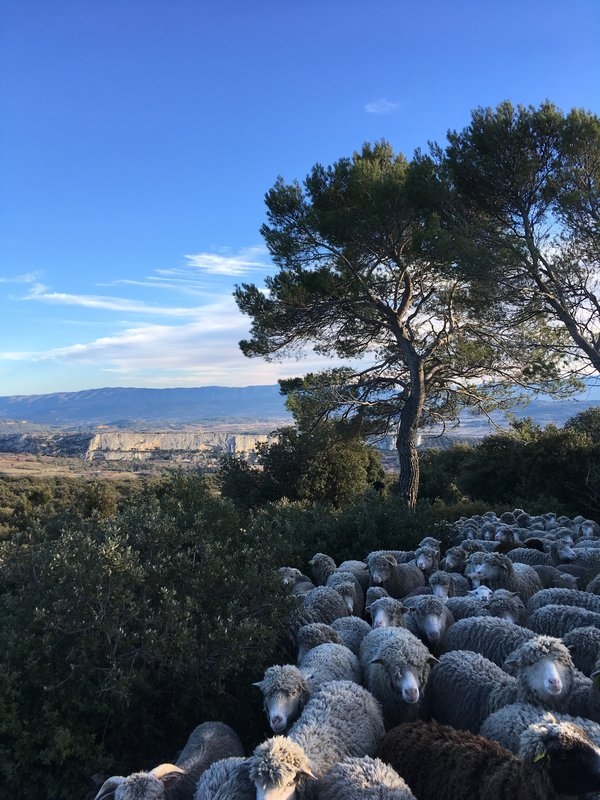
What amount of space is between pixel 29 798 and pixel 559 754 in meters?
3.53

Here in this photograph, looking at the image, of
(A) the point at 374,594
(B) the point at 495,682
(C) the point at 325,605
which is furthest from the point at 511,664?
(A) the point at 374,594


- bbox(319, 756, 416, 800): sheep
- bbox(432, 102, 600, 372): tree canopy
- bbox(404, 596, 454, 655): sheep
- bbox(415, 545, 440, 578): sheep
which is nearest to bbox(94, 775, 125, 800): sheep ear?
bbox(319, 756, 416, 800): sheep

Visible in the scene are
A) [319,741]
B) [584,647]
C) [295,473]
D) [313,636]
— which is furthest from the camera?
[295,473]

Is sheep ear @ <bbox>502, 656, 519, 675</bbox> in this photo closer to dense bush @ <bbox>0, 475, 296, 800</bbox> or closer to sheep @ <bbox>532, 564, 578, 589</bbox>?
dense bush @ <bbox>0, 475, 296, 800</bbox>

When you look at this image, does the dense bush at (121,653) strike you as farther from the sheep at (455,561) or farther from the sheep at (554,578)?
the sheep at (554,578)

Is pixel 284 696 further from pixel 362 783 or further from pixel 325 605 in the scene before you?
pixel 325 605

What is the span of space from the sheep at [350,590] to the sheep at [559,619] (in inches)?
80.5

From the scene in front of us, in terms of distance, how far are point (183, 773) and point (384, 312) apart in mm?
13483

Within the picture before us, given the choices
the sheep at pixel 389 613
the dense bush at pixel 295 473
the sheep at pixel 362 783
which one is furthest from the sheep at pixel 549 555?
the dense bush at pixel 295 473

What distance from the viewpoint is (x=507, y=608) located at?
224 inches

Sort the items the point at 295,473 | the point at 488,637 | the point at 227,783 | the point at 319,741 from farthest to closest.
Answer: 1. the point at 295,473
2. the point at 488,637
3. the point at 319,741
4. the point at 227,783

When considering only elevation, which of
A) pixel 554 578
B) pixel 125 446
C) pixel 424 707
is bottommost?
pixel 125 446

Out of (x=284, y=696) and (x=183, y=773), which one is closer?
(x=183, y=773)

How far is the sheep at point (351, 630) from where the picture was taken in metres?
5.43
